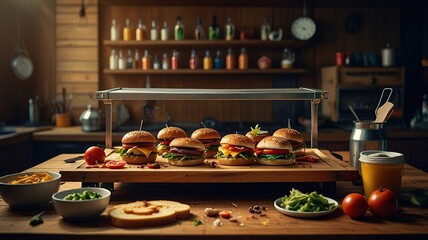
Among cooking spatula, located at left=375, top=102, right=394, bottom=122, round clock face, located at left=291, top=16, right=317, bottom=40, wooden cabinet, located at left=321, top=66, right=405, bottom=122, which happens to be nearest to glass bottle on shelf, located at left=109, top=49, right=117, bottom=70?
round clock face, located at left=291, top=16, right=317, bottom=40

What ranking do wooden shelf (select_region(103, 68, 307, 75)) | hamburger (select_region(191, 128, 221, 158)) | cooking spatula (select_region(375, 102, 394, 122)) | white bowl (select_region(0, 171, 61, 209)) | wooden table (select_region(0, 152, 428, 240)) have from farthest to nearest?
wooden shelf (select_region(103, 68, 307, 75)), hamburger (select_region(191, 128, 221, 158)), cooking spatula (select_region(375, 102, 394, 122)), white bowl (select_region(0, 171, 61, 209)), wooden table (select_region(0, 152, 428, 240))

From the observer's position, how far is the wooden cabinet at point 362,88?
4965mm

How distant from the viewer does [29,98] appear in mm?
5363

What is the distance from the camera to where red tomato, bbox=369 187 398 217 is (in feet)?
6.21

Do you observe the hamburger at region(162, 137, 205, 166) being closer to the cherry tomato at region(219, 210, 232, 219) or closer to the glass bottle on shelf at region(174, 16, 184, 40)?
the cherry tomato at region(219, 210, 232, 219)

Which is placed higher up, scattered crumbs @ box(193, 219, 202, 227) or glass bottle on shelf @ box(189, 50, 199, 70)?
glass bottle on shelf @ box(189, 50, 199, 70)

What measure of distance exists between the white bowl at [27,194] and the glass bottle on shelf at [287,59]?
3.59 m

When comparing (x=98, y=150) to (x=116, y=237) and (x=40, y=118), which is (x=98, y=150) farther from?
(x=40, y=118)

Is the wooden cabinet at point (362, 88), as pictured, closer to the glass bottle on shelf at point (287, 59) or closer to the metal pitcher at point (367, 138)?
the glass bottle on shelf at point (287, 59)

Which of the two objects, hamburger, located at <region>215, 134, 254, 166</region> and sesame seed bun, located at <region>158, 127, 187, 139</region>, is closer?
hamburger, located at <region>215, 134, 254, 166</region>

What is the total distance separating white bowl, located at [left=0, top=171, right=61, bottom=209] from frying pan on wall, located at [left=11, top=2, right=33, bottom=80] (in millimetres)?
3211

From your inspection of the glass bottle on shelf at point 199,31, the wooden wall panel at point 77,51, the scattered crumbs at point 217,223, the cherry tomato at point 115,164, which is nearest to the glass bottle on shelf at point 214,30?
the glass bottle on shelf at point 199,31

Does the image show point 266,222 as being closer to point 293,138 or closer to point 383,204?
point 383,204

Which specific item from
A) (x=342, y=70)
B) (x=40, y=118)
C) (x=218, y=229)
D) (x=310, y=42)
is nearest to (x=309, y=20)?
(x=310, y=42)
